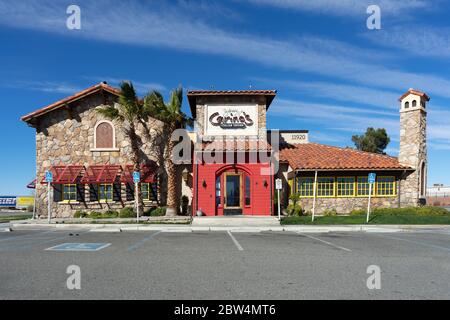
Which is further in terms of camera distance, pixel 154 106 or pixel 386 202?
pixel 386 202

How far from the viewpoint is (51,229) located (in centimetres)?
1736

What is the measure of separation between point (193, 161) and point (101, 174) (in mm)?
5740

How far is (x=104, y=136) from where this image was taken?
23.2m

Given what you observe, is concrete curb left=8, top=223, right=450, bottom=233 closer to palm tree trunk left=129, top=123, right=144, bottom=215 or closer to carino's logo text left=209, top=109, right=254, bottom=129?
palm tree trunk left=129, top=123, right=144, bottom=215

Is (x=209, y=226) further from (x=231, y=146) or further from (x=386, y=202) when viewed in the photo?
(x=386, y=202)

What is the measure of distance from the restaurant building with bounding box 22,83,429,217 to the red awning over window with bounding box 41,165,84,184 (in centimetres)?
6

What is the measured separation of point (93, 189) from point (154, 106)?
6811mm

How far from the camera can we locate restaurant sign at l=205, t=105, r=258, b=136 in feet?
74.5

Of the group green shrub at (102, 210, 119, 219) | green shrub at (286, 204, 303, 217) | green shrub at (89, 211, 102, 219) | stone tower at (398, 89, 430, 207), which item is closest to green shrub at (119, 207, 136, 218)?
green shrub at (102, 210, 119, 219)

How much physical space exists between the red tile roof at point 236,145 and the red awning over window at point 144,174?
3.73m

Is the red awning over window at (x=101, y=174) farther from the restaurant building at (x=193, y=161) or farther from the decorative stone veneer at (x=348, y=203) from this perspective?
the decorative stone veneer at (x=348, y=203)

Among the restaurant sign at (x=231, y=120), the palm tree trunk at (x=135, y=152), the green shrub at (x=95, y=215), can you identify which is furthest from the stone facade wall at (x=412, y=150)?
the green shrub at (x=95, y=215)

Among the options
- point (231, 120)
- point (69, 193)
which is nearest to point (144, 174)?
point (69, 193)

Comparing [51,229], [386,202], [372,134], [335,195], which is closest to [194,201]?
[51,229]
